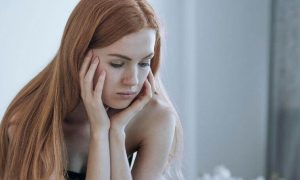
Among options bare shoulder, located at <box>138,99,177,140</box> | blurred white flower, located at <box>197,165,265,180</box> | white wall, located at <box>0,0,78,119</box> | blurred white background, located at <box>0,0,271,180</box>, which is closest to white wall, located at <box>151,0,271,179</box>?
blurred white background, located at <box>0,0,271,180</box>

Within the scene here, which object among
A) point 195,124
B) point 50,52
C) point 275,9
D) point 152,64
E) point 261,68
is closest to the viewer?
point 152,64

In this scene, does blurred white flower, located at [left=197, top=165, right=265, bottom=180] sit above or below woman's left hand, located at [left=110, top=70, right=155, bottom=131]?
below

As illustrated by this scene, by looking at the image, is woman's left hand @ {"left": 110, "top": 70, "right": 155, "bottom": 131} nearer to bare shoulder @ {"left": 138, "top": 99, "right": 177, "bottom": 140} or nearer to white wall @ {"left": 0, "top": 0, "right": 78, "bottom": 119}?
bare shoulder @ {"left": 138, "top": 99, "right": 177, "bottom": 140}

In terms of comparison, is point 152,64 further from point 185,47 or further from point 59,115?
point 185,47

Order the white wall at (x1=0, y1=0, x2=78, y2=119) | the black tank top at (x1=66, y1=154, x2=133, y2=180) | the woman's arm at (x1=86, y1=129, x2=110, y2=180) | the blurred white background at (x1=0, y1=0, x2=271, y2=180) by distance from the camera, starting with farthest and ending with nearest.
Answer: the blurred white background at (x1=0, y1=0, x2=271, y2=180) → the white wall at (x1=0, y1=0, x2=78, y2=119) → the black tank top at (x1=66, y1=154, x2=133, y2=180) → the woman's arm at (x1=86, y1=129, x2=110, y2=180)

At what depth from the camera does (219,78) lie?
3.05 m

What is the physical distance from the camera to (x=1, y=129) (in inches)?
59.0

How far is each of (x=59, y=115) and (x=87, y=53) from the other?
0.18 m

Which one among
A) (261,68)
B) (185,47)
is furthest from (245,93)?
(185,47)

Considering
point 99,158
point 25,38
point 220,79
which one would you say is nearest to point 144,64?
point 99,158

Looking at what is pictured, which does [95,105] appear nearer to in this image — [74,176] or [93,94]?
[93,94]

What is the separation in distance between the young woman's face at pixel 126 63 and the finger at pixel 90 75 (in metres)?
0.01

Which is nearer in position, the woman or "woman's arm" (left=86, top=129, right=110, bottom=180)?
the woman

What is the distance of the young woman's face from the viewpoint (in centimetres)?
129
